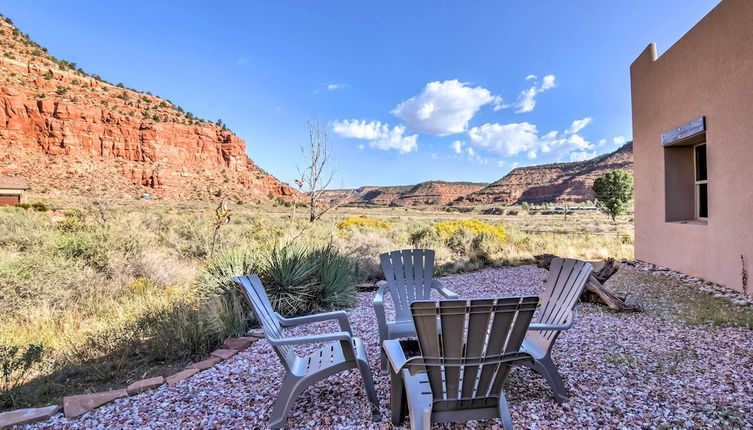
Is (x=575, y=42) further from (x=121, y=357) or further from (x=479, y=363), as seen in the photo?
(x=121, y=357)

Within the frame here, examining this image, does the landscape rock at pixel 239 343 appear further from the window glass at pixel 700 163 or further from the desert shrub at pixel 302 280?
the window glass at pixel 700 163

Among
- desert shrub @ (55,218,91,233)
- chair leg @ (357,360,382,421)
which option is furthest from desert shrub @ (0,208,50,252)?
chair leg @ (357,360,382,421)

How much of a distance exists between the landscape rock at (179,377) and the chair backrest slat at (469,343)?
210 cm

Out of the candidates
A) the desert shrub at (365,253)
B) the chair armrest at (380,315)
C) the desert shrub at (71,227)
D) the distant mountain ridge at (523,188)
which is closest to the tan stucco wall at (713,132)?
the chair armrest at (380,315)

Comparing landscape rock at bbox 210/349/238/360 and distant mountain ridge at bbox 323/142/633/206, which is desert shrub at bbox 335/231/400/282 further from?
distant mountain ridge at bbox 323/142/633/206

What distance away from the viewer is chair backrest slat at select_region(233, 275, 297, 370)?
2.22m

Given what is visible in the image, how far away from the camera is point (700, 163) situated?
6574 millimetres

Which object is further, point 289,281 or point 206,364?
point 289,281

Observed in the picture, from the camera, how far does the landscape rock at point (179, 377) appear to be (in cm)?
279

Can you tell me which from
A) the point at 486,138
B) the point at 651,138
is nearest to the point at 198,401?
the point at 651,138

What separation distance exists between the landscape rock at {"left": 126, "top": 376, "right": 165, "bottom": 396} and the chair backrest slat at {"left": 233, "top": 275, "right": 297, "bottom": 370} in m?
1.02

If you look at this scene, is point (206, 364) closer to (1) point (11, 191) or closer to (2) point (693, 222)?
(2) point (693, 222)

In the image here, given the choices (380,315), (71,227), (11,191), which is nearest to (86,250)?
(71,227)

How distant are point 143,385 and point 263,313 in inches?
45.7
